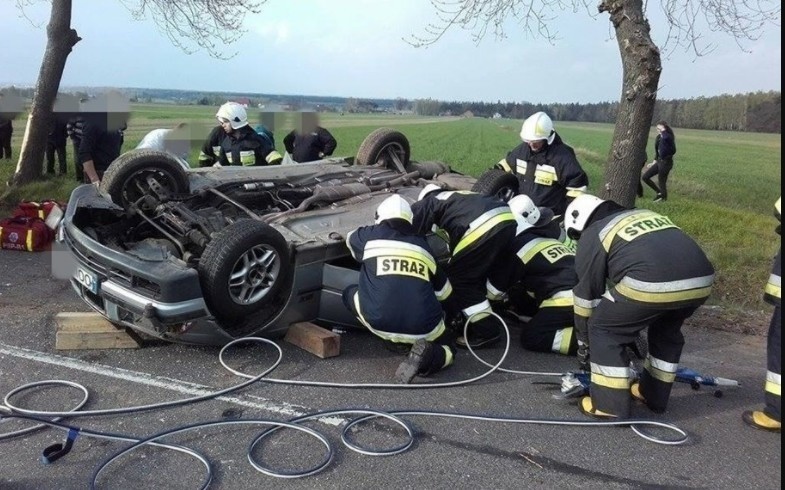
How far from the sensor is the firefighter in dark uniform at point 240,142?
7.06m

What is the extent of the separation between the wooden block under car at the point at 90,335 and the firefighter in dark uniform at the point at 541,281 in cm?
264

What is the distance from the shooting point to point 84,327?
4570 mm

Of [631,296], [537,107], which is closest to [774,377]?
[631,296]

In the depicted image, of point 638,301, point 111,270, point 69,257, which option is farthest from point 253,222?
point 638,301

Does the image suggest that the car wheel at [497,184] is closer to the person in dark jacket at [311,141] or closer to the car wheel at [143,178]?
the car wheel at [143,178]

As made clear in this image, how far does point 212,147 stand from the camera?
743 centimetres

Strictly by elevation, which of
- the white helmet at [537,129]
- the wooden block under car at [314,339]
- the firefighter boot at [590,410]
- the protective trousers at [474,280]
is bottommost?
the firefighter boot at [590,410]

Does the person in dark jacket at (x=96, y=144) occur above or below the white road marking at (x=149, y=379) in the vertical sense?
above

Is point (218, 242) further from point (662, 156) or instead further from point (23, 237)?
point (662, 156)

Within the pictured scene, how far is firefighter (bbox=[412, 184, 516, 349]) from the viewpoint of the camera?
4789 mm

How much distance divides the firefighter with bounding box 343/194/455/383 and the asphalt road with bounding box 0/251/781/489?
20cm

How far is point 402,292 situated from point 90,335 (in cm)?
211

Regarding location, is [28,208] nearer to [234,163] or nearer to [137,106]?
[137,106]

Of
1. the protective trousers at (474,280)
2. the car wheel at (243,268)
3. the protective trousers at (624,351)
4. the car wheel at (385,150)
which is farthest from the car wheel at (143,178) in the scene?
the protective trousers at (624,351)
